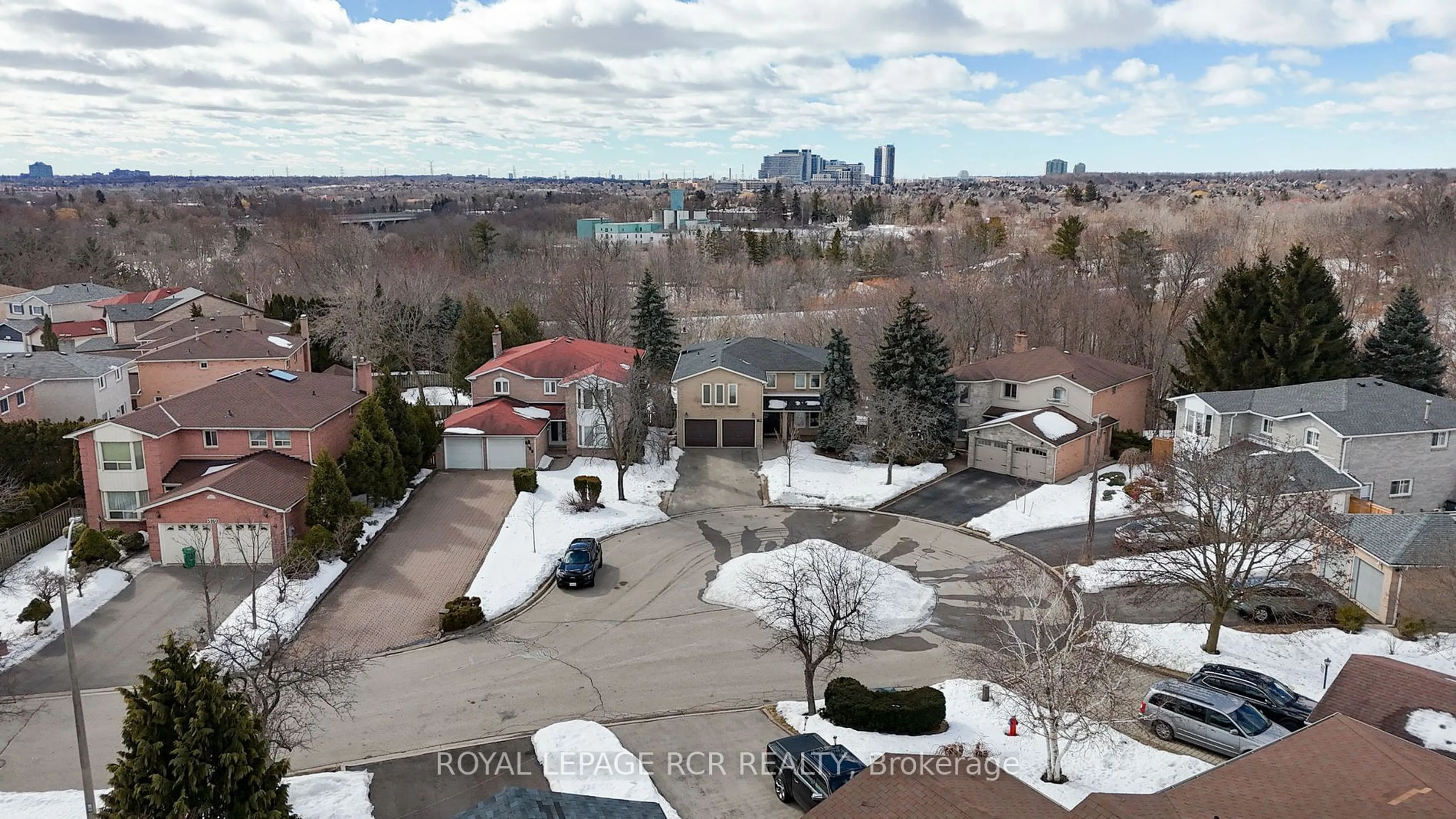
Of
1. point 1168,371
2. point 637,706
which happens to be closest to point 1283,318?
point 1168,371

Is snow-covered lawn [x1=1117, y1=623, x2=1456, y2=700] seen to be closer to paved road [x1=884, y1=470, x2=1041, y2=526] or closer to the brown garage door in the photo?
paved road [x1=884, y1=470, x2=1041, y2=526]

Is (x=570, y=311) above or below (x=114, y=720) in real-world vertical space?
above

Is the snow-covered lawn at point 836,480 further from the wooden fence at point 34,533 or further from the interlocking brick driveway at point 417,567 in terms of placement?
the wooden fence at point 34,533

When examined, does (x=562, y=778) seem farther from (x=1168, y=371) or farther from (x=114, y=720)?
(x=1168, y=371)

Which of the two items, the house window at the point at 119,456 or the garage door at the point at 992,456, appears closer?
the house window at the point at 119,456

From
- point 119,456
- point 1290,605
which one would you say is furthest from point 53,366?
point 1290,605

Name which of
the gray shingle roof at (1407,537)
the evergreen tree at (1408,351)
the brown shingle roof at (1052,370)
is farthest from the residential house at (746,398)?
the evergreen tree at (1408,351)
